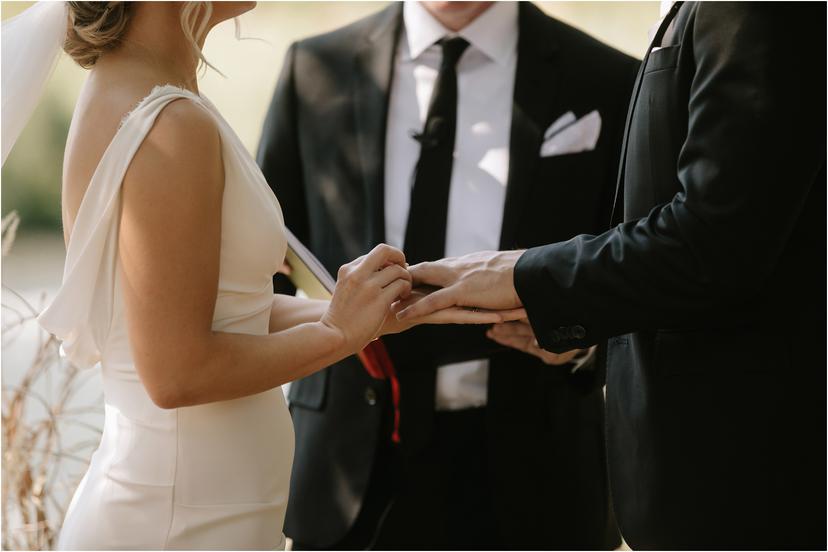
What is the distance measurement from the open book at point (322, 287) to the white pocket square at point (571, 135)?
2.41ft

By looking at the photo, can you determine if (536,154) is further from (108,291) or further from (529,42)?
(108,291)

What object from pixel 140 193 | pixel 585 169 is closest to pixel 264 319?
pixel 140 193

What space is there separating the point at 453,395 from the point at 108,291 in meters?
1.20

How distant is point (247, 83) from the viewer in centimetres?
741

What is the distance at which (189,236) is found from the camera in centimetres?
157

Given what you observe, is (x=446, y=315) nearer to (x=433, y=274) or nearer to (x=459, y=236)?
(x=433, y=274)

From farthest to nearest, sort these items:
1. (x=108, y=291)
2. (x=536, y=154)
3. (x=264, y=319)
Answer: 1. (x=536, y=154)
2. (x=264, y=319)
3. (x=108, y=291)

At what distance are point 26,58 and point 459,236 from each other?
1215 mm

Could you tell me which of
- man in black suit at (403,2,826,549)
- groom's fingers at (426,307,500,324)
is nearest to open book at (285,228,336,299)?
groom's fingers at (426,307,500,324)

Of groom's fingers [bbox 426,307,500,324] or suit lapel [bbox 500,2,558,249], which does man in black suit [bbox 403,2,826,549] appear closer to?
groom's fingers [bbox 426,307,500,324]

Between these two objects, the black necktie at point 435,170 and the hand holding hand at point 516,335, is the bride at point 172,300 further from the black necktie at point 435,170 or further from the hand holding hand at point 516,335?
the black necktie at point 435,170

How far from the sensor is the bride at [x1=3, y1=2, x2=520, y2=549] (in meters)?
1.58

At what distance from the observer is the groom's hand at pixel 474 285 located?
6.51 feet

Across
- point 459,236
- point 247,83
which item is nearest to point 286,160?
point 459,236
